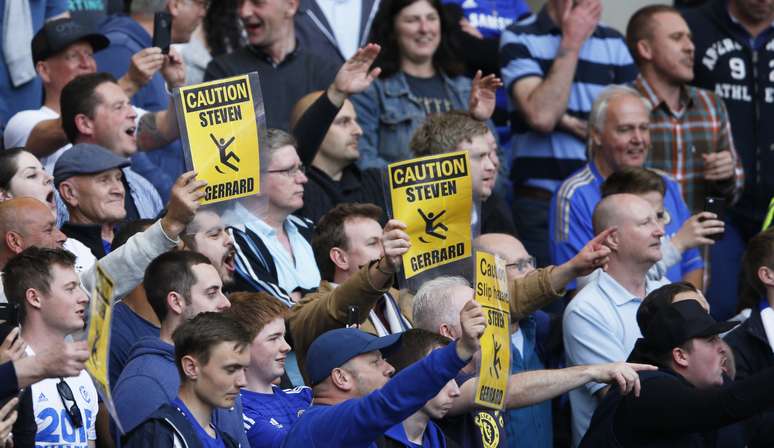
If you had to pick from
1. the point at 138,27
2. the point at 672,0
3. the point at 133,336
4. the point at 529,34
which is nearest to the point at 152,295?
the point at 133,336

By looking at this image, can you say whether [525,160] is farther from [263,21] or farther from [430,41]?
[263,21]

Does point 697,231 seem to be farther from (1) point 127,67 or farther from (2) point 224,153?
(1) point 127,67

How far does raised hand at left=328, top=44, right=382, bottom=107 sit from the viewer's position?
838 cm

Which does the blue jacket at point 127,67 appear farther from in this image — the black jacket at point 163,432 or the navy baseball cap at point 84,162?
the black jacket at point 163,432

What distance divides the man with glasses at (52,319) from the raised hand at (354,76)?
2523mm

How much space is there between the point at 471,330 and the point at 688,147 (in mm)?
5016

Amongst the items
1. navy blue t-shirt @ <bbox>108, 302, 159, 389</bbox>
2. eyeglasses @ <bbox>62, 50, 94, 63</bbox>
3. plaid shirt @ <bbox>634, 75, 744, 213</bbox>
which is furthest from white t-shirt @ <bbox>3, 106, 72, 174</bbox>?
plaid shirt @ <bbox>634, 75, 744, 213</bbox>

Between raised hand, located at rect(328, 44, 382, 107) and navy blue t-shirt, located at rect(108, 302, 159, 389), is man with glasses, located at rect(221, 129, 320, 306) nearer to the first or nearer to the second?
raised hand, located at rect(328, 44, 382, 107)

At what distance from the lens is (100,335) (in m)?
5.50

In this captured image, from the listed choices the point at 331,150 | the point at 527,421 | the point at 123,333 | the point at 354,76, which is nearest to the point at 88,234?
the point at 123,333

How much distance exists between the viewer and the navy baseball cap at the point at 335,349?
6285mm

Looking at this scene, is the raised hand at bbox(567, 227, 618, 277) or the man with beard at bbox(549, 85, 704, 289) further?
the man with beard at bbox(549, 85, 704, 289)

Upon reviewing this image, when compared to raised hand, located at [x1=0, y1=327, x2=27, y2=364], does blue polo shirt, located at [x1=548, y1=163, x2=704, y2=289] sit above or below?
below

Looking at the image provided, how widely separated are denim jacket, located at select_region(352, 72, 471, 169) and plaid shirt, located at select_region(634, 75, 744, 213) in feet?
4.96
